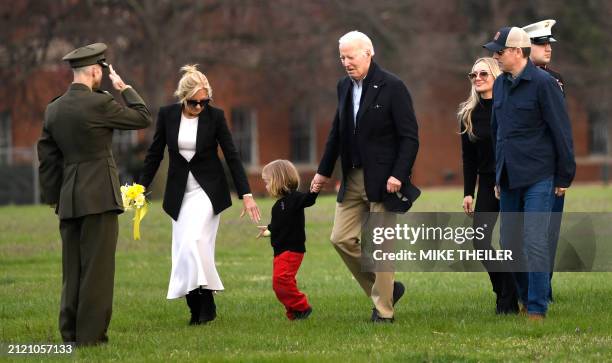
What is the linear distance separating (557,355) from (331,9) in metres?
33.9

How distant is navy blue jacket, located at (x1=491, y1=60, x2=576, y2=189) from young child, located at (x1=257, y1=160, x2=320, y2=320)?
62.5 inches

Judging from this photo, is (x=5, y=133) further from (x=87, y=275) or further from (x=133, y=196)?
(x=87, y=275)

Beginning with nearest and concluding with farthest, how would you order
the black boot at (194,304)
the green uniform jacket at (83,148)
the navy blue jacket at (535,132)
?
1. the green uniform jacket at (83,148)
2. the navy blue jacket at (535,132)
3. the black boot at (194,304)

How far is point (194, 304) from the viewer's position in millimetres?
10477

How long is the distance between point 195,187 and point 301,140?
40071 millimetres

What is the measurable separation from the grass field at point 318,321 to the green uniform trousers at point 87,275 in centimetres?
24

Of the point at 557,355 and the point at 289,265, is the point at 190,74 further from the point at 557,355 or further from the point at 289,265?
the point at 557,355

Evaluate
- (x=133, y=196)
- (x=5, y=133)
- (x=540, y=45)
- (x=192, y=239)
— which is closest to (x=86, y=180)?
(x=133, y=196)

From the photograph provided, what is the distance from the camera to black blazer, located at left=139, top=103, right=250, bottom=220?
10.3 meters

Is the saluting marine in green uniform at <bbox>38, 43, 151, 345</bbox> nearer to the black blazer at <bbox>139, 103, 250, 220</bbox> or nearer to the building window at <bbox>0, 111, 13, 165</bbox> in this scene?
the black blazer at <bbox>139, 103, 250, 220</bbox>

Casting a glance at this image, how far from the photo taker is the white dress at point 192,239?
404 inches

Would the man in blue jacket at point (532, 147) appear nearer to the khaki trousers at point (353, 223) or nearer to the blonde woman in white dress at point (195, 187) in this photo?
the khaki trousers at point (353, 223)

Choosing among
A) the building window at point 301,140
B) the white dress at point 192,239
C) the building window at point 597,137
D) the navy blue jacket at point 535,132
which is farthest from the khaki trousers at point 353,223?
the building window at point 597,137

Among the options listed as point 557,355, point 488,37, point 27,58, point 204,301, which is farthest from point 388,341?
point 488,37
